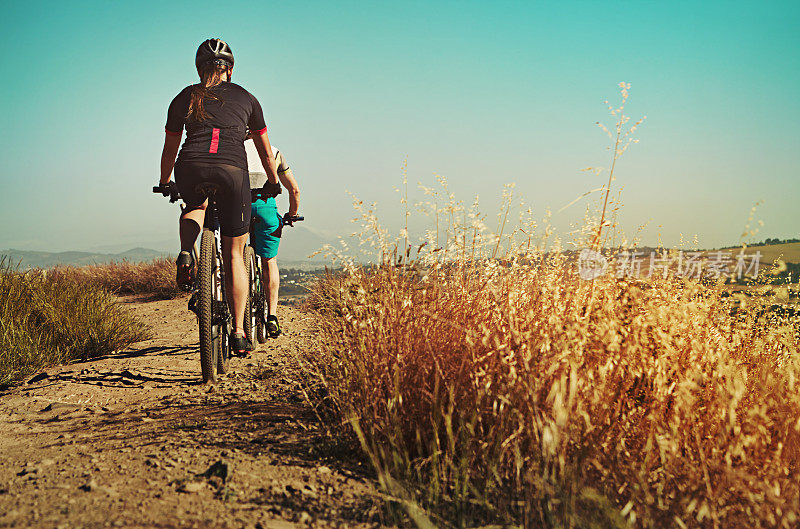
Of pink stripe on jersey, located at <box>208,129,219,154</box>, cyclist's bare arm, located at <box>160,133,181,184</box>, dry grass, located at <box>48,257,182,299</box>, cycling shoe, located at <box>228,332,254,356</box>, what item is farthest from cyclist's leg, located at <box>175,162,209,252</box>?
dry grass, located at <box>48,257,182,299</box>

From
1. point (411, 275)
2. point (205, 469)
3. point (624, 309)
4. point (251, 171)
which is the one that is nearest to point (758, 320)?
point (624, 309)

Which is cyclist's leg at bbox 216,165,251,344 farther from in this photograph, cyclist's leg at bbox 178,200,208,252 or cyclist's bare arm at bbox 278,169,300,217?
cyclist's bare arm at bbox 278,169,300,217

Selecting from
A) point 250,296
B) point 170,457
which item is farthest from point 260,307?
point 170,457

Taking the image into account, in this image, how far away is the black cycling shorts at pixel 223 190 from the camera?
3.03m

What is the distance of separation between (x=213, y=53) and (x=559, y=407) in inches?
124

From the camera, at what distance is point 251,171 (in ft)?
14.6

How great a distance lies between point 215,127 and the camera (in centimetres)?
305

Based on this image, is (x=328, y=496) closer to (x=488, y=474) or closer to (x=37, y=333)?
(x=488, y=474)

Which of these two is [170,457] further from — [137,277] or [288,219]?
[137,277]

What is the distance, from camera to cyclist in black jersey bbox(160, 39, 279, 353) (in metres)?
3.03

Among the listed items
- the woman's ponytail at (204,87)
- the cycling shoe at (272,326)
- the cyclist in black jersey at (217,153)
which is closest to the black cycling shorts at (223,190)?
the cyclist in black jersey at (217,153)

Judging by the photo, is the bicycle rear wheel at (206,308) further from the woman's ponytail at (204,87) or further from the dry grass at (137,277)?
the dry grass at (137,277)

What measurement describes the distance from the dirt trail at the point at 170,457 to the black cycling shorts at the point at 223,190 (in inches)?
41.5

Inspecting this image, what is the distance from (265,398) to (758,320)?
3502mm
